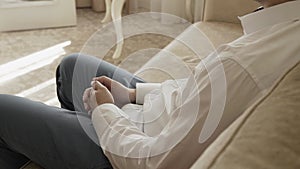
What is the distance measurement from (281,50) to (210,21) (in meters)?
1.35

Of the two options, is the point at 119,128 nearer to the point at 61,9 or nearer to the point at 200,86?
the point at 200,86

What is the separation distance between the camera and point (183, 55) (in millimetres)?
1725

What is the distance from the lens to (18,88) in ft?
7.57

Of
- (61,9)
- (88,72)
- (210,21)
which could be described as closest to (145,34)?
(61,9)

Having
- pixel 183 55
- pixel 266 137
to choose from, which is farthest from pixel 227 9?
pixel 266 137

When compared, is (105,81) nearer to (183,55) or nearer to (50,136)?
(50,136)

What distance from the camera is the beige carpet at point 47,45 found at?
2.31 meters

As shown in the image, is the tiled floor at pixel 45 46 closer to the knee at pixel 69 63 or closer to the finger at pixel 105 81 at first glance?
the knee at pixel 69 63

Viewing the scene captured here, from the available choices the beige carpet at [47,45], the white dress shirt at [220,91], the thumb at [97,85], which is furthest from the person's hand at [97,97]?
the beige carpet at [47,45]

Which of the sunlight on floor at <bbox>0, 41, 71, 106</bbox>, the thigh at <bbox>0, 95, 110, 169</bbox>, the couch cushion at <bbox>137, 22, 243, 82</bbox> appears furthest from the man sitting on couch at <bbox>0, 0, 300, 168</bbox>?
the sunlight on floor at <bbox>0, 41, 71, 106</bbox>

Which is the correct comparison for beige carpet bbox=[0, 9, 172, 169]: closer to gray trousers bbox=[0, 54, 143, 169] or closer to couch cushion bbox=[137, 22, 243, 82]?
couch cushion bbox=[137, 22, 243, 82]

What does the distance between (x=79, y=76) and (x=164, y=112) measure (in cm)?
41

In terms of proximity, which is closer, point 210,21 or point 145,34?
point 210,21

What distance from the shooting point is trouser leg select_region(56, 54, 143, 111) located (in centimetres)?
134
